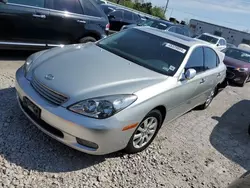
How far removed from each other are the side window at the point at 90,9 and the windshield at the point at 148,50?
2.24 metres

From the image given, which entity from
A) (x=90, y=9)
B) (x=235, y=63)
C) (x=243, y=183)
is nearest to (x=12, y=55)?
(x=90, y=9)

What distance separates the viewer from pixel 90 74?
329 cm

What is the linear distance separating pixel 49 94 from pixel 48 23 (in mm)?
3342

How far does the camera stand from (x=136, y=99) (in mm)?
3062

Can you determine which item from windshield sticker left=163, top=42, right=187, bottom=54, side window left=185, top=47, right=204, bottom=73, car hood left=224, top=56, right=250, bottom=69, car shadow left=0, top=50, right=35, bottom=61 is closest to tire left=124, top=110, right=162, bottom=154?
side window left=185, top=47, right=204, bottom=73

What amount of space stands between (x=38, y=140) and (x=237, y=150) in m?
3.31

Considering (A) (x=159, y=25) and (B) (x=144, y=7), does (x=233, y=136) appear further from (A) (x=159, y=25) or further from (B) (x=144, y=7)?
(B) (x=144, y=7)

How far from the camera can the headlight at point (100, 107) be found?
283 centimetres

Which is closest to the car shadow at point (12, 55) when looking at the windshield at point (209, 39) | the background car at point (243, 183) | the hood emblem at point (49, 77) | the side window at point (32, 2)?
the side window at point (32, 2)

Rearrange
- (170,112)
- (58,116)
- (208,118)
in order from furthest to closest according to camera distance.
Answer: (208,118)
(170,112)
(58,116)

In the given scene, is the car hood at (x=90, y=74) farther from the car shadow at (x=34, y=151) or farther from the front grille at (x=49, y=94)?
the car shadow at (x=34, y=151)

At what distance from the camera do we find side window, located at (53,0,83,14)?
19.4 feet

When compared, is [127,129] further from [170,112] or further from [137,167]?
[170,112]

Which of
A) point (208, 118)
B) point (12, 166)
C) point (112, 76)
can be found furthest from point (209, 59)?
point (12, 166)
